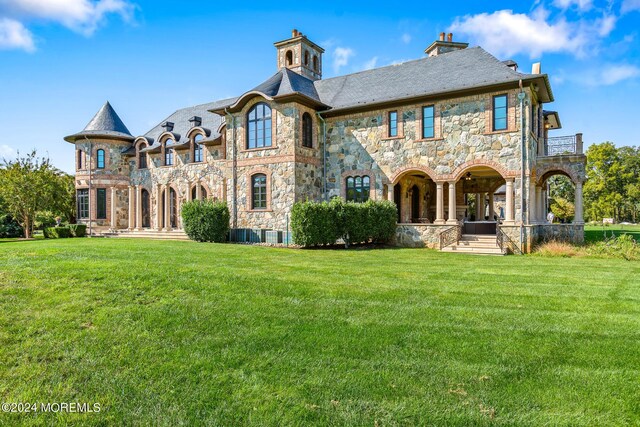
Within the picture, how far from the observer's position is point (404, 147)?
19.6 m

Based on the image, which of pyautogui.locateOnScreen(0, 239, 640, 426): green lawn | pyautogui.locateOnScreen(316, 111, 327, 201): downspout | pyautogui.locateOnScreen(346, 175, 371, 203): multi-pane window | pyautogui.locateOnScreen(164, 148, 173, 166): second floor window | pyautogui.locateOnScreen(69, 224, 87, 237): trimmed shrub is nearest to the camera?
pyautogui.locateOnScreen(0, 239, 640, 426): green lawn

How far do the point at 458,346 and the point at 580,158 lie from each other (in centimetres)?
1626

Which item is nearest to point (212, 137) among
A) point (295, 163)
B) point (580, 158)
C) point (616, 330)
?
point (295, 163)

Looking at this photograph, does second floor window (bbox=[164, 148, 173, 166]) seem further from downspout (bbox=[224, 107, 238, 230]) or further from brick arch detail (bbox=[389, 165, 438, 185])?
brick arch detail (bbox=[389, 165, 438, 185])

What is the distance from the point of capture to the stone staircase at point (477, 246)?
16312mm

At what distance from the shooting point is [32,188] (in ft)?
87.2

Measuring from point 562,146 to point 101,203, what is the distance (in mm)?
30029

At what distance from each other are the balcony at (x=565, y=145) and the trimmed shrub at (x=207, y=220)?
1602 centimetres

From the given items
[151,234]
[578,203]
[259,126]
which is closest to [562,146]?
[578,203]

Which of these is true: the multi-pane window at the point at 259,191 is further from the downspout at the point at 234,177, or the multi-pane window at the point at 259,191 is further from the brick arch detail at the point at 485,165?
the brick arch detail at the point at 485,165

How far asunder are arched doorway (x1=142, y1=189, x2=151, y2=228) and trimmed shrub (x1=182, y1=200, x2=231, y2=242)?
1155cm

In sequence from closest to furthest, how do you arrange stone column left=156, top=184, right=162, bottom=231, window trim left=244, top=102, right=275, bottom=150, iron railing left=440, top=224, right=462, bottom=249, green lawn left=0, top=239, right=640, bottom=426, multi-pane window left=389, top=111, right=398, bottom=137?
green lawn left=0, top=239, right=640, bottom=426, iron railing left=440, top=224, right=462, bottom=249, multi-pane window left=389, top=111, right=398, bottom=137, window trim left=244, top=102, right=275, bottom=150, stone column left=156, top=184, right=162, bottom=231

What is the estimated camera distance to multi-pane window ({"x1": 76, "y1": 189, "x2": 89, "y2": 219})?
30.0m

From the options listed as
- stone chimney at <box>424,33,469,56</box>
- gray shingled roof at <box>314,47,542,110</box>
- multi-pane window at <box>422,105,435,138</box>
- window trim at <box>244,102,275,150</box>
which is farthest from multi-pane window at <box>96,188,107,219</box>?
stone chimney at <box>424,33,469,56</box>
